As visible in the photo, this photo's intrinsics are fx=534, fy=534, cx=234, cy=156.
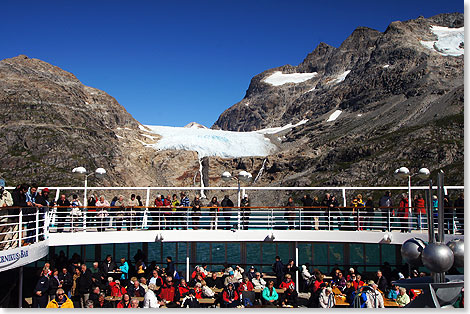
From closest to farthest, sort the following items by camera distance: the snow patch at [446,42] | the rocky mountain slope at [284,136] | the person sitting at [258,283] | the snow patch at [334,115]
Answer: the person sitting at [258,283] < the rocky mountain slope at [284,136] < the snow patch at [334,115] < the snow patch at [446,42]

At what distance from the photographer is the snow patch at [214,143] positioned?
121625 millimetres

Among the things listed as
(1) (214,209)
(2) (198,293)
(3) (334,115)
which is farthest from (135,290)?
(3) (334,115)

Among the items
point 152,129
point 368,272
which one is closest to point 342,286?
point 368,272

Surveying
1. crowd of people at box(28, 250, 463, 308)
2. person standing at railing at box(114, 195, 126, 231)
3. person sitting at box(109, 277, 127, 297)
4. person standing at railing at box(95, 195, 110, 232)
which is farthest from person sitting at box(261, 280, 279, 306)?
person standing at railing at box(95, 195, 110, 232)

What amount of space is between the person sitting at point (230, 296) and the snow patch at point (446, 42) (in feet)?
444

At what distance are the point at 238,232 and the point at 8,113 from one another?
87199 mm

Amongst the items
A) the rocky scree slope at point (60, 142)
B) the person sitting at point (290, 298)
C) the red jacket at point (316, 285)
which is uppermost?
the rocky scree slope at point (60, 142)

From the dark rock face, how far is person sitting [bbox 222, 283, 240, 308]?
56963 millimetres

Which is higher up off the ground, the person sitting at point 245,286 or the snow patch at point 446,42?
the snow patch at point 446,42

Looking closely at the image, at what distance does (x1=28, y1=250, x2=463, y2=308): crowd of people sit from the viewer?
42.7 ft

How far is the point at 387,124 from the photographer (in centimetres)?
9606

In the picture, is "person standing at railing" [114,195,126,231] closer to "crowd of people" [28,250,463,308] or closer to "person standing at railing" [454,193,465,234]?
"crowd of people" [28,250,463,308]

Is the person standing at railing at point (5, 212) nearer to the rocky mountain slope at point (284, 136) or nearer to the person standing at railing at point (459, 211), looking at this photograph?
the person standing at railing at point (459, 211)

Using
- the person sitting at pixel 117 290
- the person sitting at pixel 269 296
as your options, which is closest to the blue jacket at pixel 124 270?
the person sitting at pixel 117 290
